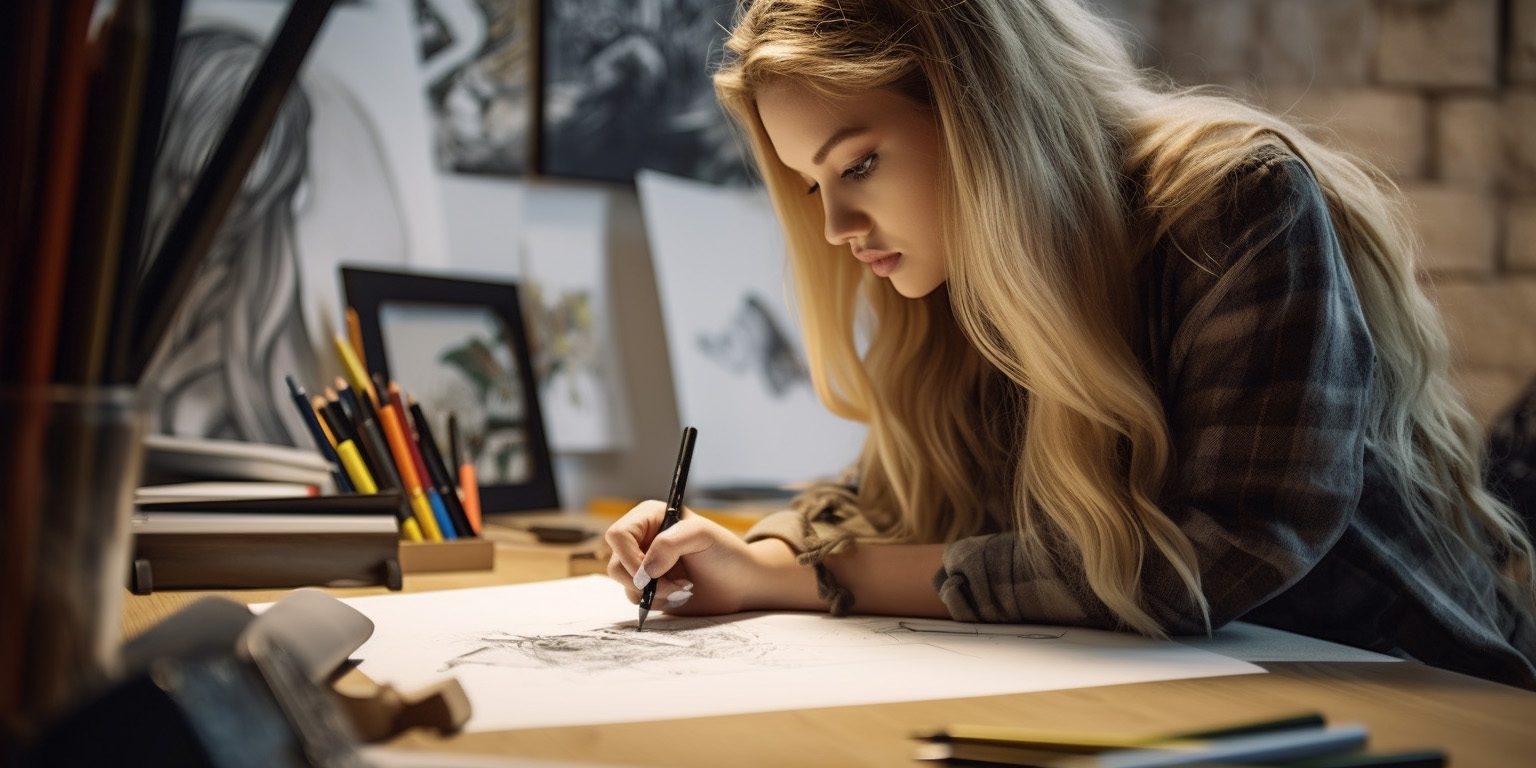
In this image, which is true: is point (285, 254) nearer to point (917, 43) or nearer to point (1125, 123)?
point (917, 43)

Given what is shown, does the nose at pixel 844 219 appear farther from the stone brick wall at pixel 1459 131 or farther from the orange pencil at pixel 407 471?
the stone brick wall at pixel 1459 131

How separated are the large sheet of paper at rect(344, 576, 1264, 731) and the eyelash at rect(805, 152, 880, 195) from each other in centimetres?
38

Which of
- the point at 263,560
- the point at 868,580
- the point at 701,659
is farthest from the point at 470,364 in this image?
the point at 701,659

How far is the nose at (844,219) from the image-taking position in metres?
1.01

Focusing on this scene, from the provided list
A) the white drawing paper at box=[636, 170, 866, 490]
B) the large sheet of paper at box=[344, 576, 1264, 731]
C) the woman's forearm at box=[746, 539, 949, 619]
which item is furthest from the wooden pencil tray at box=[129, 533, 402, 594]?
the white drawing paper at box=[636, 170, 866, 490]

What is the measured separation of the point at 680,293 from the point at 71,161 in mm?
1308

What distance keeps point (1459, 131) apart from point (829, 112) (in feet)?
4.76

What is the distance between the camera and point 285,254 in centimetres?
135

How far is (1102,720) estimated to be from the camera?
1.76ft

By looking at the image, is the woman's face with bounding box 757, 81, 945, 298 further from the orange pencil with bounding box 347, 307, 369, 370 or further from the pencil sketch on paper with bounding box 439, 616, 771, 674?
the orange pencil with bounding box 347, 307, 369, 370

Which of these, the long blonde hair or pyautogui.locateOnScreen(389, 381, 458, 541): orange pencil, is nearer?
the long blonde hair

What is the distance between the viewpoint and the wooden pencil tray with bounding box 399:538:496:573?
3.33 feet

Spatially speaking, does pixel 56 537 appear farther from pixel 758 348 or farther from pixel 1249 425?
pixel 758 348

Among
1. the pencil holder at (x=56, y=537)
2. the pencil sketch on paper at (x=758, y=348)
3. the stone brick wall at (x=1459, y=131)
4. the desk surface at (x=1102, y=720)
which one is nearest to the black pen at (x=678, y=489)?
the desk surface at (x=1102, y=720)
